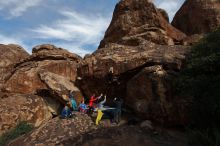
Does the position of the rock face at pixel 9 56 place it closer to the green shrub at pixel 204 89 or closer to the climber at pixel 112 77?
the climber at pixel 112 77

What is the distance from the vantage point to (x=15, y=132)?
20688mm

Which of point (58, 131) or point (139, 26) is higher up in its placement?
point (139, 26)

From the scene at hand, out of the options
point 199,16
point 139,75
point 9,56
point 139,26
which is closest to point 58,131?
point 139,75

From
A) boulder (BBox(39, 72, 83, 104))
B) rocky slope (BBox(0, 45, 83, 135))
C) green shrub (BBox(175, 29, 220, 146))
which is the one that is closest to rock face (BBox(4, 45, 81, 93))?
rocky slope (BBox(0, 45, 83, 135))

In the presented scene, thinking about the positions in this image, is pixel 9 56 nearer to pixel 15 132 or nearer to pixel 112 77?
pixel 15 132

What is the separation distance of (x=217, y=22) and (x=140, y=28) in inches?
255

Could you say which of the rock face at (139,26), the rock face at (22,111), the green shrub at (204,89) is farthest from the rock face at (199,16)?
the rock face at (22,111)

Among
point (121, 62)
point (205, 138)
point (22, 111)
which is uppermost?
point (121, 62)

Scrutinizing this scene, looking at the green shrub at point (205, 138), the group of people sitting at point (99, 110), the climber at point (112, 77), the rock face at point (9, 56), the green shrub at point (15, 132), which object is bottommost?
the green shrub at point (15, 132)

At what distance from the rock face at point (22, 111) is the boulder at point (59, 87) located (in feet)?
3.65

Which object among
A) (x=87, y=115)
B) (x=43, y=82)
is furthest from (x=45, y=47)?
(x=87, y=115)

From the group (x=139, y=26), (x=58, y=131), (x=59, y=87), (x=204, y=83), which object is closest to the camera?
(x=204, y=83)

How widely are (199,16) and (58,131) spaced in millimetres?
17701

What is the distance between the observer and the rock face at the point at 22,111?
21734 mm
